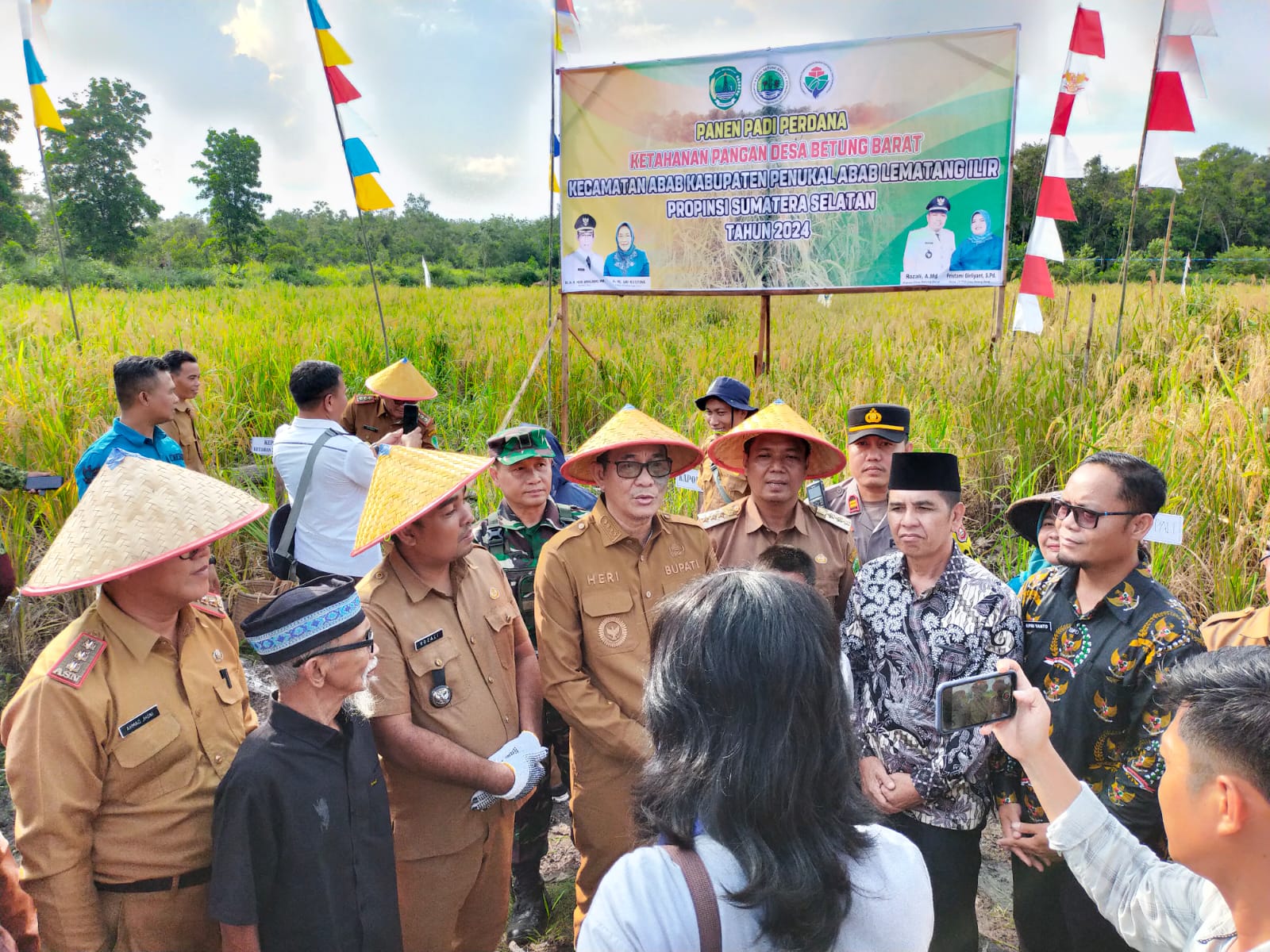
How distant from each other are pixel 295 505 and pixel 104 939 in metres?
2.42

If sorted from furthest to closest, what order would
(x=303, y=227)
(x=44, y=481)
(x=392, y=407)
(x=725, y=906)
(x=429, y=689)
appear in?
1. (x=303, y=227)
2. (x=392, y=407)
3. (x=44, y=481)
4. (x=429, y=689)
5. (x=725, y=906)

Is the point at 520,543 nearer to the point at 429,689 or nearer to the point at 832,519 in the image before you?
the point at 429,689

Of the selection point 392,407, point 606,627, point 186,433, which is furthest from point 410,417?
point 606,627

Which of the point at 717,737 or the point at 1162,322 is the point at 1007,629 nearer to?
the point at 717,737

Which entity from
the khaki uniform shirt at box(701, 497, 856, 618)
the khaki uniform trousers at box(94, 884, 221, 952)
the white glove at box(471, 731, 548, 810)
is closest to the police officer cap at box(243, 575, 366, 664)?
the khaki uniform trousers at box(94, 884, 221, 952)

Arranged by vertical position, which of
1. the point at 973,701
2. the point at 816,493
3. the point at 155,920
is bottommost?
the point at 155,920

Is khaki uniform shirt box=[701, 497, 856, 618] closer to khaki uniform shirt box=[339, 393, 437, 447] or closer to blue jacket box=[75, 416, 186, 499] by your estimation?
blue jacket box=[75, 416, 186, 499]

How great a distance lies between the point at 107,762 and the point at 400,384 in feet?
13.1

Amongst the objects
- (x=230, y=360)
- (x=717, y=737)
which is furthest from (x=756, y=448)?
(x=230, y=360)

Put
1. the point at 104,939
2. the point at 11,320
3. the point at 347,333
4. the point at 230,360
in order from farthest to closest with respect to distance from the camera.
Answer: the point at 347,333
the point at 11,320
the point at 230,360
the point at 104,939

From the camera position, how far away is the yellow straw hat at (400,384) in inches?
212

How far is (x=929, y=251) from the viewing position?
5.34m

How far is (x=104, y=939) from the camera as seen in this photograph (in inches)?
68.0

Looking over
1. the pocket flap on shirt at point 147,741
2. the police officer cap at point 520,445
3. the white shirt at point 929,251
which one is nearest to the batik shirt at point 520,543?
the police officer cap at point 520,445
